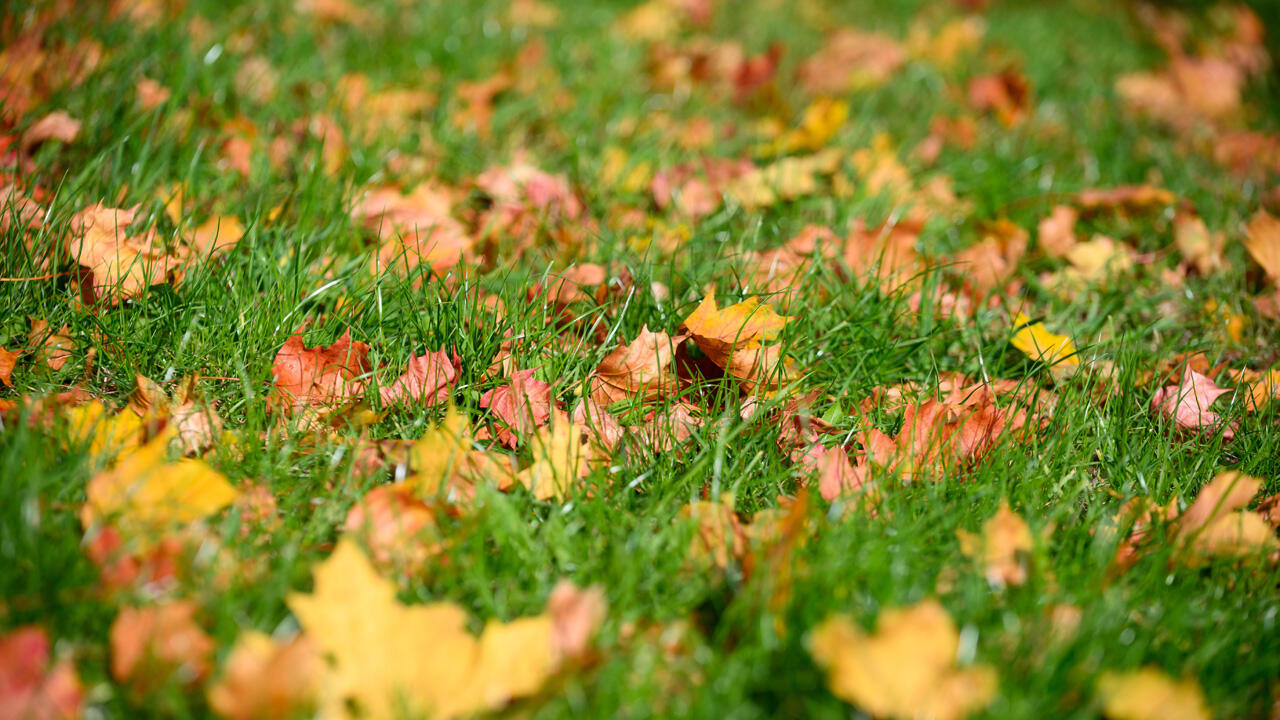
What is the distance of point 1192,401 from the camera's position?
156 cm

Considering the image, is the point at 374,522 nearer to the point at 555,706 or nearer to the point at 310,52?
the point at 555,706

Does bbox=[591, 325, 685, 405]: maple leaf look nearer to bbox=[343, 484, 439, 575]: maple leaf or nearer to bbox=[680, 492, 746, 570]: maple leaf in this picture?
bbox=[680, 492, 746, 570]: maple leaf

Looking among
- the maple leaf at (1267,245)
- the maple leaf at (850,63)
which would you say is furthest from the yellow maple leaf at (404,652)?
the maple leaf at (850,63)

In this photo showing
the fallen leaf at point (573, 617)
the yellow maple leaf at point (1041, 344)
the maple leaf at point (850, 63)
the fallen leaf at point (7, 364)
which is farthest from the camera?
the maple leaf at point (850, 63)

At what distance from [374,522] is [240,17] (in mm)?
2215

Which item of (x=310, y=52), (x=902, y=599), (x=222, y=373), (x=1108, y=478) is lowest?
(x=1108, y=478)

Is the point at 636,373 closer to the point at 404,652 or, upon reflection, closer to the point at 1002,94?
the point at 404,652

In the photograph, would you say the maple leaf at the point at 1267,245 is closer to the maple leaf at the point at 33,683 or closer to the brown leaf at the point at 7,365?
the maple leaf at the point at 33,683

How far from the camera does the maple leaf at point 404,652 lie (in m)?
0.88

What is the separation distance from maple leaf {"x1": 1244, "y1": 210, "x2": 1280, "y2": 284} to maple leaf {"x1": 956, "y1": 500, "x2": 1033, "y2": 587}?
3.95 ft

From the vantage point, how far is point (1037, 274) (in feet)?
6.71

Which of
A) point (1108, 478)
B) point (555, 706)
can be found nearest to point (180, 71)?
point (555, 706)

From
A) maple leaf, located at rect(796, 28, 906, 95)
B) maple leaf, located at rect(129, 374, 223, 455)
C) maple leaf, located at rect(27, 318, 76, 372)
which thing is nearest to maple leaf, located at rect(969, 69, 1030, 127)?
maple leaf, located at rect(796, 28, 906, 95)

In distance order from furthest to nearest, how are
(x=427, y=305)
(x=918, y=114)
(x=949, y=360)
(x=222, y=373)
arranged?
(x=918, y=114)
(x=949, y=360)
(x=427, y=305)
(x=222, y=373)
